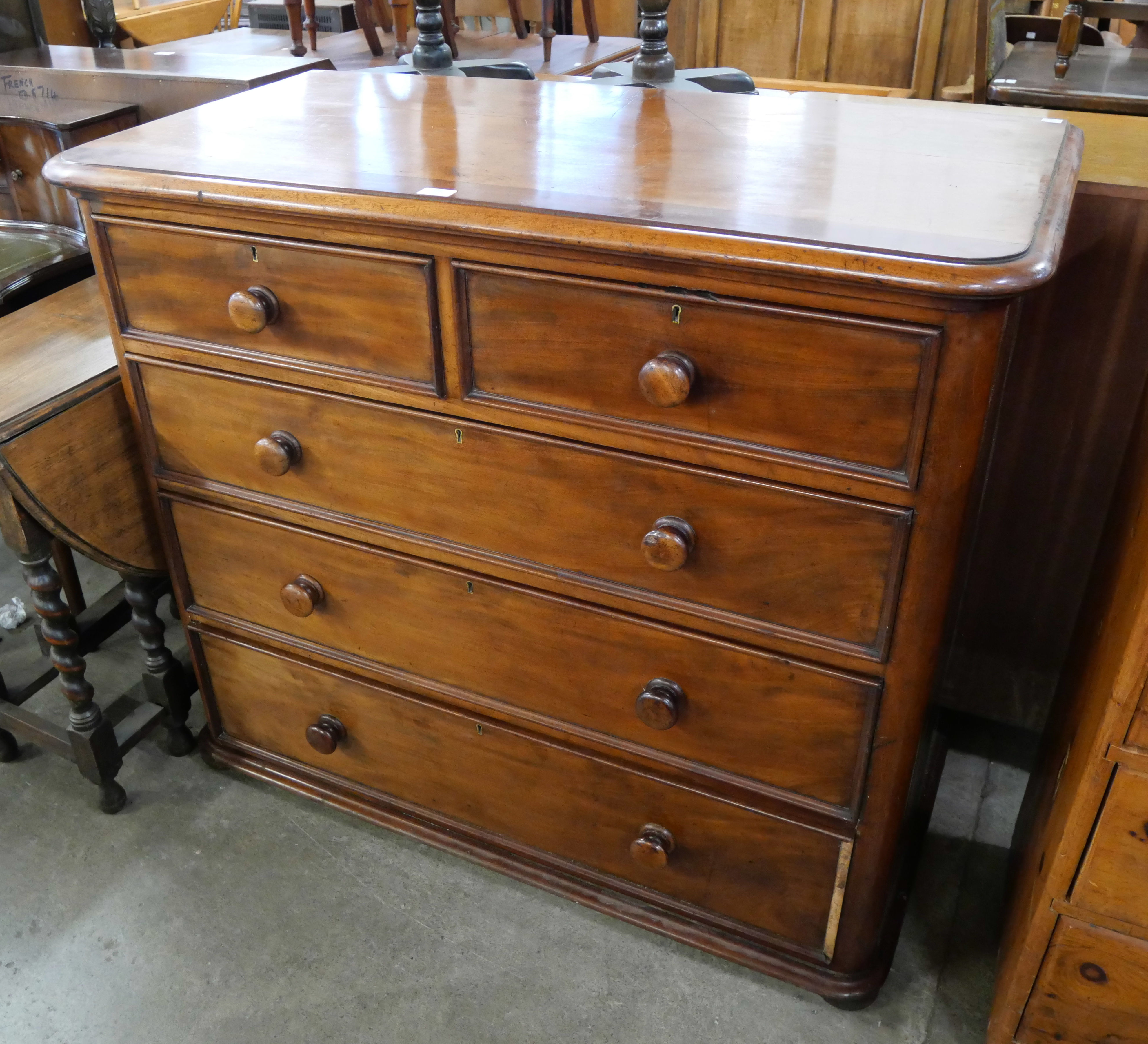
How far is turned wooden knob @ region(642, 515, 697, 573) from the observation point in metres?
1.15

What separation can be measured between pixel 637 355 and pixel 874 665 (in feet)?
1.46

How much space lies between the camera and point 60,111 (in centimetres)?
212

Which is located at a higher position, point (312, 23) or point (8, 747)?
point (312, 23)

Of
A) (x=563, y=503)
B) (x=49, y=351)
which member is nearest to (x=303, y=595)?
(x=563, y=503)

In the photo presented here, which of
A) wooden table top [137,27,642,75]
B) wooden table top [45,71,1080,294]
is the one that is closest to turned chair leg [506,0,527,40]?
wooden table top [137,27,642,75]

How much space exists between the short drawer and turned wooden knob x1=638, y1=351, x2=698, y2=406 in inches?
10.9

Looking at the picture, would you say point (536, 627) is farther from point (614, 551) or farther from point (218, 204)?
point (218, 204)

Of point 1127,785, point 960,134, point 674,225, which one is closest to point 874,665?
point 1127,785

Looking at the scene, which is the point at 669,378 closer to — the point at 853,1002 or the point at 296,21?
the point at 853,1002

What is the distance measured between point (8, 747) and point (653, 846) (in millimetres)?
1267

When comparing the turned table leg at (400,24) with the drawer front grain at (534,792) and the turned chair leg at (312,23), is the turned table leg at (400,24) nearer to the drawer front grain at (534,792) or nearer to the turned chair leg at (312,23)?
the turned chair leg at (312,23)

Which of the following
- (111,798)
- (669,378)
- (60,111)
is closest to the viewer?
(669,378)

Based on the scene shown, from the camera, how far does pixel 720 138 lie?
50.3 inches

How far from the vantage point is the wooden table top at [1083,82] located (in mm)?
2561
